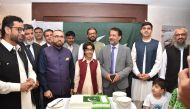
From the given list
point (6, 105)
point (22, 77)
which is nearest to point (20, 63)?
point (22, 77)

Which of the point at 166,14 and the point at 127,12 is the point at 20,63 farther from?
the point at 166,14

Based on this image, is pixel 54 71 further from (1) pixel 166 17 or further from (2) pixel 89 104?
(1) pixel 166 17

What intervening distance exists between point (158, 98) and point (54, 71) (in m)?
1.31

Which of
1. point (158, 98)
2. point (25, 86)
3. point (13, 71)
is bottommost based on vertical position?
point (158, 98)

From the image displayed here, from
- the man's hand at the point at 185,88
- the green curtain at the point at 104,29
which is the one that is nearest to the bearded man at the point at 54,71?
the green curtain at the point at 104,29

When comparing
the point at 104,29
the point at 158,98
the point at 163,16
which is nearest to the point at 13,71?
the point at 158,98

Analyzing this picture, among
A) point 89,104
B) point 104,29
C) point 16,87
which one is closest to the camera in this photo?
point 89,104

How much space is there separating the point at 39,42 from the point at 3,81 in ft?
5.27

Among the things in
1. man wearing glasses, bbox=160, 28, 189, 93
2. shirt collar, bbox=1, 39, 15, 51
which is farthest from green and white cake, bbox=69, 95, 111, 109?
man wearing glasses, bbox=160, 28, 189, 93

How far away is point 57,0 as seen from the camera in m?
3.69

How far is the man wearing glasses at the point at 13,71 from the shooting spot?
1916 mm

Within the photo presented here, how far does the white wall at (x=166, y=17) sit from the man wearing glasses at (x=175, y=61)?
0.92 metres

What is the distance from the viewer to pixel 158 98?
2.81m

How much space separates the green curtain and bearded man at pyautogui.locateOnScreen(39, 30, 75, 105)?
3.10ft
